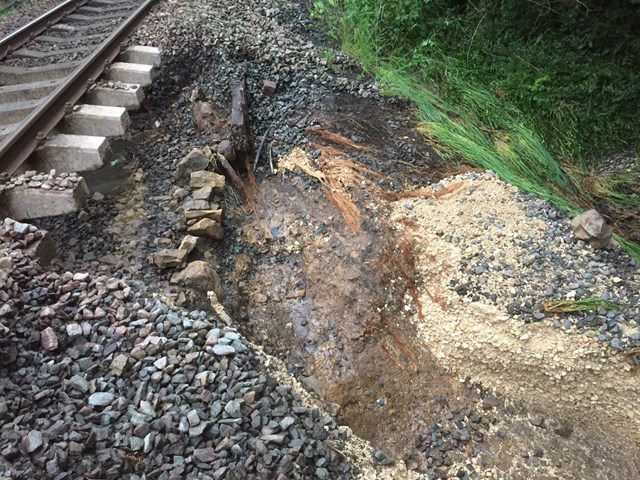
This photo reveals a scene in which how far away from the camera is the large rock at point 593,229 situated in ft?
11.1

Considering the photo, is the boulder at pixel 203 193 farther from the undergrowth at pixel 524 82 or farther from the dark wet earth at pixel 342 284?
the undergrowth at pixel 524 82

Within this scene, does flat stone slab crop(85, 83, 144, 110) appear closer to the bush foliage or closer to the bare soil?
the bare soil

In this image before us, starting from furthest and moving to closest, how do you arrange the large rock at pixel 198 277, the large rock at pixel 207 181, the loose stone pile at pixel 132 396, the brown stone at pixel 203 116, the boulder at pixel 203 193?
the brown stone at pixel 203 116 → the large rock at pixel 207 181 → the boulder at pixel 203 193 → the large rock at pixel 198 277 → the loose stone pile at pixel 132 396

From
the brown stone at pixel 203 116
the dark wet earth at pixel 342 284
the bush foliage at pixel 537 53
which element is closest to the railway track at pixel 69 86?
the dark wet earth at pixel 342 284

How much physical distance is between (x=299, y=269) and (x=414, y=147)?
1740mm

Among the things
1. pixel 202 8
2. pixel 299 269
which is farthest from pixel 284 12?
pixel 299 269

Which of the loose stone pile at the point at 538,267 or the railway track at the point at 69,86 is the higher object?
the railway track at the point at 69,86

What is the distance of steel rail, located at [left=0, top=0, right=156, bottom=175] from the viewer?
3567 mm

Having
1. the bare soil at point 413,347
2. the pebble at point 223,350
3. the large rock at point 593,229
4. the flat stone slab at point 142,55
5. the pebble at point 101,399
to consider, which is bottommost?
the bare soil at point 413,347

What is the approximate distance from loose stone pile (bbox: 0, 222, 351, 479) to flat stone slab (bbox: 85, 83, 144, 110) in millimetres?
2153

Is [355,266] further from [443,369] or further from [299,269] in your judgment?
[443,369]

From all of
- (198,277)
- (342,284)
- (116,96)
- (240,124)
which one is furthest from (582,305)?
(116,96)

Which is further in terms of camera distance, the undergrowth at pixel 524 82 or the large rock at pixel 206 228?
the undergrowth at pixel 524 82

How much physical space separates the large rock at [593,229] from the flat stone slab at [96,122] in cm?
376
